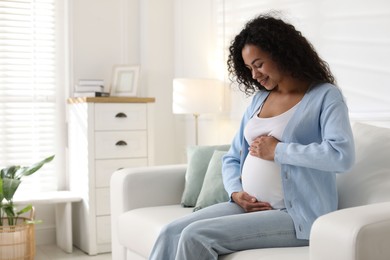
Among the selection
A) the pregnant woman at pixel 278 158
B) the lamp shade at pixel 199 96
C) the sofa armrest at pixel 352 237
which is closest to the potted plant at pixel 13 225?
the lamp shade at pixel 199 96

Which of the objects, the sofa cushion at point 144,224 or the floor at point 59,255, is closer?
the sofa cushion at point 144,224

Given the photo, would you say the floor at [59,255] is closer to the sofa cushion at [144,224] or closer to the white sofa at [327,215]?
the white sofa at [327,215]

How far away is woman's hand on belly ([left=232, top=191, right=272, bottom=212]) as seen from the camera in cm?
233

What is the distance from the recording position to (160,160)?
4824 millimetres

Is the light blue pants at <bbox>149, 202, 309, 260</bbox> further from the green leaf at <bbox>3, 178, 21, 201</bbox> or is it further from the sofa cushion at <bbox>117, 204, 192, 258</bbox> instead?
the green leaf at <bbox>3, 178, 21, 201</bbox>

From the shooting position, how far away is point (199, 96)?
13.3 feet

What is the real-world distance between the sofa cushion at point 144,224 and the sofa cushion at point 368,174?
2.66 ft

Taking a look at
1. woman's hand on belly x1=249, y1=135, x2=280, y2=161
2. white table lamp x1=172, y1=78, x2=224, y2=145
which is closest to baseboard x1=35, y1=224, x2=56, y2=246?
white table lamp x1=172, y1=78, x2=224, y2=145

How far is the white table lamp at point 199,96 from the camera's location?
4.04 meters

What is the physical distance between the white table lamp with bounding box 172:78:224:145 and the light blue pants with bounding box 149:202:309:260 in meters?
1.83

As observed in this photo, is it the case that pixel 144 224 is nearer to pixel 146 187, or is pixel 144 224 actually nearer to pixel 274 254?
pixel 146 187

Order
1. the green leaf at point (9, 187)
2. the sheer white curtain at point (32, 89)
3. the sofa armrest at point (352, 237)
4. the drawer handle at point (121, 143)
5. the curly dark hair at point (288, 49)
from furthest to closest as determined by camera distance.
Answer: the sheer white curtain at point (32, 89)
the drawer handle at point (121, 143)
the green leaf at point (9, 187)
the curly dark hair at point (288, 49)
the sofa armrest at point (352, 237)

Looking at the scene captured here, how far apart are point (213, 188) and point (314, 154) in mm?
979

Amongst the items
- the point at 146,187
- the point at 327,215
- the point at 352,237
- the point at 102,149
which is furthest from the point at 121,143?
the point at 352,237
